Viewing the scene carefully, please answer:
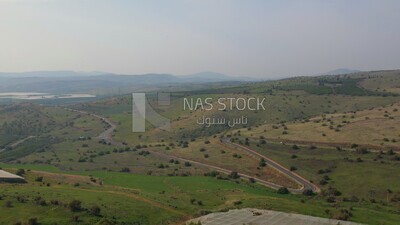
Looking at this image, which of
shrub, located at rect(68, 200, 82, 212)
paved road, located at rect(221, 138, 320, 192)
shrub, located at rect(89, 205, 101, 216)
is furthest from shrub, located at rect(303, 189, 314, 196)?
shrub, located at rect(68, 200, 82, 212)

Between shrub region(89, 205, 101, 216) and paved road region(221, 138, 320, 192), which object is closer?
shrub region(89, 205, 101, 216)

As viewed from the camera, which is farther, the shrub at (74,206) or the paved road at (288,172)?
the paved road at (288,172)

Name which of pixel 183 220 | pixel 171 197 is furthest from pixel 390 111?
pixel 183 220

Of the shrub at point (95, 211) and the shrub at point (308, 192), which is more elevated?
the shrub at point (95, 211)

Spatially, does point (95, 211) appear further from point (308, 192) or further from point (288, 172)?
point (288, 172)

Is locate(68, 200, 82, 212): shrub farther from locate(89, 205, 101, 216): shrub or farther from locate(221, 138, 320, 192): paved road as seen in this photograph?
locate(221, 138, 320, 192): paved road

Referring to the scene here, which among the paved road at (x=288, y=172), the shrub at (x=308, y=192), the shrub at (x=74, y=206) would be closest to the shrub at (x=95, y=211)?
the shrub at (x=74, y=206)

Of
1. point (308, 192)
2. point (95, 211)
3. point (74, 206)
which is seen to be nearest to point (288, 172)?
point (308, 192)

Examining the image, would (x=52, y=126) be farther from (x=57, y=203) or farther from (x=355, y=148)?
(x=57, y=203)

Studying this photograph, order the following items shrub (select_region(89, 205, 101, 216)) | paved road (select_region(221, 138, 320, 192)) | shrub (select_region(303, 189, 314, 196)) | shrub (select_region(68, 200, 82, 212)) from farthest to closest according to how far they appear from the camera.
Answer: paved road (select_region(221, 138, 320, 192))
shrub (select_region(303, 189, 314, 196))
shrub (select_region(68, 200, 82, 212))
shrub (select_region(89, 205, 101, 216))

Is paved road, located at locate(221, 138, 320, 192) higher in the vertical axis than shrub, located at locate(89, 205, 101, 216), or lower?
lower

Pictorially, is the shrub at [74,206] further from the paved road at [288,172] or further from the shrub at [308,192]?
the paved road at [288,172]
